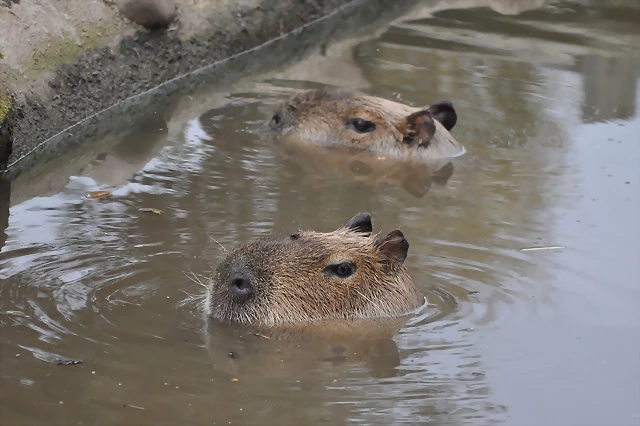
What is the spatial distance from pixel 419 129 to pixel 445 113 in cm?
Result: 40

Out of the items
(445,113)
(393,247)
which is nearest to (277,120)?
(445,113)

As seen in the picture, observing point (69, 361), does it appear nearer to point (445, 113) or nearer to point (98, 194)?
point (98, 194)

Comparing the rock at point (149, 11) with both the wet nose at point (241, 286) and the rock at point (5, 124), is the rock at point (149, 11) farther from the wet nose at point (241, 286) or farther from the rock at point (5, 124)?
the wet nose at point (241, 286)

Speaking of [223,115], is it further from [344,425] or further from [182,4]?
[344,425]

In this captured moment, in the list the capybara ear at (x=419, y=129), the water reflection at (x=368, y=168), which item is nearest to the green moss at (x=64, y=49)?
the water reflection at (x=368, y=168)

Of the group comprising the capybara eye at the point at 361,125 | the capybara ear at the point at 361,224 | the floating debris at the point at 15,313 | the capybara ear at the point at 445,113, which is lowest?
the floating debris at the point at 15,313

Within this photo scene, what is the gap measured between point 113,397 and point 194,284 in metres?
1.44

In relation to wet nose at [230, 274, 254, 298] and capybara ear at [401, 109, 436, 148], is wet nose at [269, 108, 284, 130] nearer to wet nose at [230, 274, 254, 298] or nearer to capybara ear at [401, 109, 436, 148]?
capybara ear at [401, 109, 436, 148]

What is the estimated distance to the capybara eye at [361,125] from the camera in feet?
33.1

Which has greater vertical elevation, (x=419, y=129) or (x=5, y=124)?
(x=5, y=124)

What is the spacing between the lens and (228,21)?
12188 mm

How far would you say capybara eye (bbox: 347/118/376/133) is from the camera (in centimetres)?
1009

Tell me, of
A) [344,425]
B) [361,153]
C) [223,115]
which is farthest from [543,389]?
[223,115]

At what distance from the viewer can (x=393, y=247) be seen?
5.89 meters
